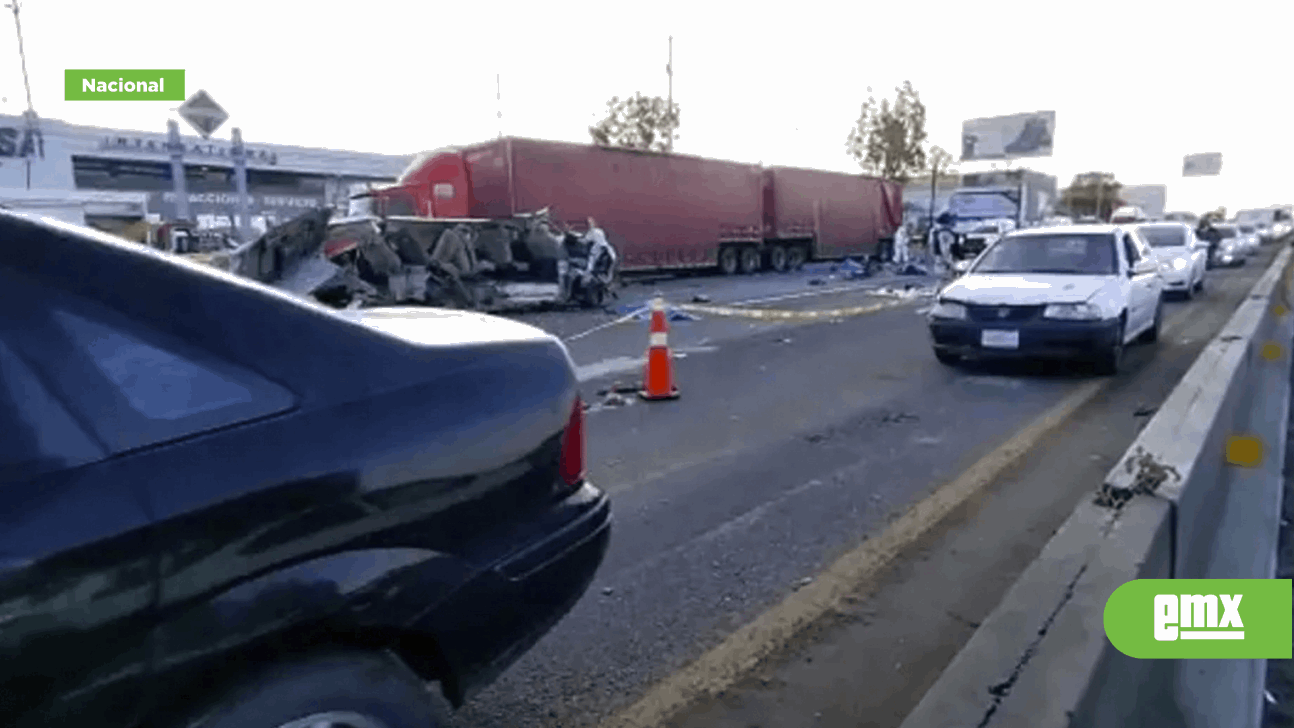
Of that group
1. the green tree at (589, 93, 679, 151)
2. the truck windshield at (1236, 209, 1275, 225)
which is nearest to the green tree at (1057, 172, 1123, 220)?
the truck windshield at (1236, 209, 1275, 225)

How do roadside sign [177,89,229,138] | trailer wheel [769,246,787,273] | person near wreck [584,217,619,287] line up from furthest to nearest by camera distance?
trailer wheel [769,246,787,273] < person near wreck [584,217,619,287] < roadside sign [177,89,229,138]

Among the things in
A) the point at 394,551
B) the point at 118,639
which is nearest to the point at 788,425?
the point at 394,551

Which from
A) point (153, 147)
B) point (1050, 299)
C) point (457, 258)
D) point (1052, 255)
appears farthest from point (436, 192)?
point (153, 147)

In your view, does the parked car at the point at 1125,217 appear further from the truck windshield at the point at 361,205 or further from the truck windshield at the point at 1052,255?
the truck windshield at the point at 361,205

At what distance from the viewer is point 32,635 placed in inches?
51.7

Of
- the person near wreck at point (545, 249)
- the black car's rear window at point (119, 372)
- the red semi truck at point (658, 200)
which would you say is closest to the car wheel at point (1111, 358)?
the black car's rear window at point (119, 372)

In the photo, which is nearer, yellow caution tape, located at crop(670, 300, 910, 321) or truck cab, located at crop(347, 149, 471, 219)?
yellow caution tape, located at crop(670, 300, 910, 321)

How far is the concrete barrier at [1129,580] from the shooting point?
203 cm

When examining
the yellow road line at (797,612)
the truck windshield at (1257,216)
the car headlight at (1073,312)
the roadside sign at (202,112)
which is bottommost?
the yellow road line at (797,612)

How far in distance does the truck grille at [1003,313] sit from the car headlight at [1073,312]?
81mm

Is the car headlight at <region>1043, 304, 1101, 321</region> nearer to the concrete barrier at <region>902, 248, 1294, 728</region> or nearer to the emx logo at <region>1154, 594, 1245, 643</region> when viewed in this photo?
the concrete barrier at <region>902, 248, 1294, 728</region>

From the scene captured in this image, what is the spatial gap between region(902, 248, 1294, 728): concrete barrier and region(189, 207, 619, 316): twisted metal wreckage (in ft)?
28.0

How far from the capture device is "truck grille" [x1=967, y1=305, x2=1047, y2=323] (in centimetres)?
741

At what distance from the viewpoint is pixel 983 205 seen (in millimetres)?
29938
